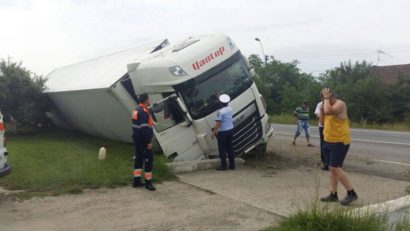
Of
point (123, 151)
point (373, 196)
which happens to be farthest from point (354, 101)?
point (373, 196)

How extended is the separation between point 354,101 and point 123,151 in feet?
74.0

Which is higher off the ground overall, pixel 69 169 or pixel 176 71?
pixel 176 71

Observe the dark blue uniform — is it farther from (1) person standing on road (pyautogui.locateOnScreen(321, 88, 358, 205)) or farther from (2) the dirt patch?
(1) person standing on road (pyautogui.locateOnScreen(321, 88, 358, 205))

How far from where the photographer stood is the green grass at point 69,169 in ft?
25.6

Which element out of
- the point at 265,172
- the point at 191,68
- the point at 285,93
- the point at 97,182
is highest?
the point at 191,68

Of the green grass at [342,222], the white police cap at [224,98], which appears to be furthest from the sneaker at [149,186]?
the green grass at [342,222]

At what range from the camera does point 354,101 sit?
30.4m

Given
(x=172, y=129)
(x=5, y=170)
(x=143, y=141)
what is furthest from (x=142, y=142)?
(x=5, y=170)

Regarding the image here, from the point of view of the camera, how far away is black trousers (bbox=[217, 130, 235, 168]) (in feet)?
30.3

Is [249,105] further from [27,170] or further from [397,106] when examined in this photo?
[397,106]

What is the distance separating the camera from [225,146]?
9.32m

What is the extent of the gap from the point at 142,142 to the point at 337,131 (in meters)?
3.27

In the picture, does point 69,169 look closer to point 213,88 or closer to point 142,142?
point 142,142

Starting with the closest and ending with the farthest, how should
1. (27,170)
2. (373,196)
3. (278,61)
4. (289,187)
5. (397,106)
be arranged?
(373,196) → (289,187) → (27,170) → (397,106) → (278,61)
